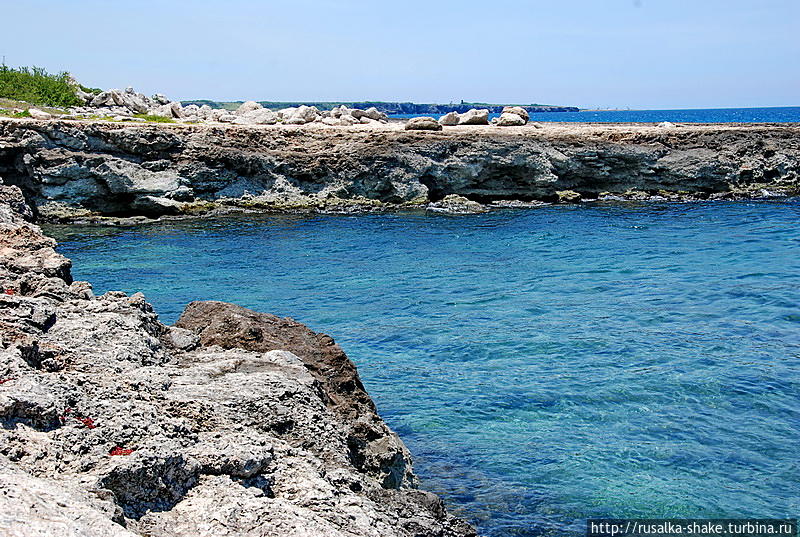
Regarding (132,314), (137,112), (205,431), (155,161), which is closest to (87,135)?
(155,161)

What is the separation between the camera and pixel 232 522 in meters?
5.10

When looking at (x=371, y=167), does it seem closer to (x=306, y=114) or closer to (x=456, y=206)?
(x=456, y=206)

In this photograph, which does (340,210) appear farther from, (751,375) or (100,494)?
(100,494)

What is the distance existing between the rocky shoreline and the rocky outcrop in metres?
27.3

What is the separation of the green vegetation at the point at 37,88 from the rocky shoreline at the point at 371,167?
18.2m

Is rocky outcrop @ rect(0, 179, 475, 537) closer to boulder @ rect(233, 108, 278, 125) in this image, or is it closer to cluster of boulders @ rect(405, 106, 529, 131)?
cluster of boulders @ rect(405, 106, 529, 131)

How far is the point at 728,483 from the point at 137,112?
163ft

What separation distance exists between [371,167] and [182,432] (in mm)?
31857

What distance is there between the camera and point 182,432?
19.3 feet

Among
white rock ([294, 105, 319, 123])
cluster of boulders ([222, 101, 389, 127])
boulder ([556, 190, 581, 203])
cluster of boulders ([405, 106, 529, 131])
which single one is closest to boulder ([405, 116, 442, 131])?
cluster of boulders ([405, 106, 529, 131])

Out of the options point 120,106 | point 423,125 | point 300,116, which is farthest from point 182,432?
point 120,106

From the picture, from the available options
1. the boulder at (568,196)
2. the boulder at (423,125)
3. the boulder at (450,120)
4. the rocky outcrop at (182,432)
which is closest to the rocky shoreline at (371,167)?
the boulder at (568,196)

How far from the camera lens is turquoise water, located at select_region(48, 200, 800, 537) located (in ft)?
31.3

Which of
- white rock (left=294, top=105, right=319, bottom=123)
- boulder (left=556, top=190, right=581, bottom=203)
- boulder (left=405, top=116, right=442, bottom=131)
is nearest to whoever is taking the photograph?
boulder (left=556, top=190, right=581, bottom=203)
